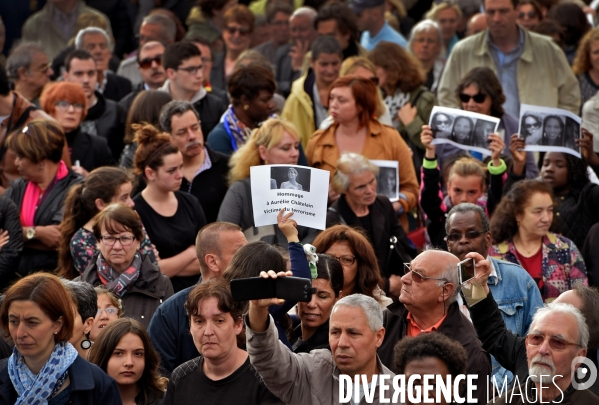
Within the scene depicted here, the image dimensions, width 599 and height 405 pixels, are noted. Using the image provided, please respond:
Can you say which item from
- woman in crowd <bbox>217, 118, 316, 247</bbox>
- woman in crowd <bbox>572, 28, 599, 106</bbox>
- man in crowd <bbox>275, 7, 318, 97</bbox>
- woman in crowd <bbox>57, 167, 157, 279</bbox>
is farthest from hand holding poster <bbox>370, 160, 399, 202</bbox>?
man in crowd <bbox>275, 7, 318, 97</bbox>

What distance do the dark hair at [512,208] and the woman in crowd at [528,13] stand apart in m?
5.17

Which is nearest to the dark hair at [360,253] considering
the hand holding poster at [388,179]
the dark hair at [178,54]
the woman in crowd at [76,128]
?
the hand holding poster at [388,179]

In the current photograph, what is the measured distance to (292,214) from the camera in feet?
23.0

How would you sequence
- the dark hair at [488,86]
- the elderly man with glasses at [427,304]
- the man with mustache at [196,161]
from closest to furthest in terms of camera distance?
the elderly man with glasses at [427,304] < the man with mustache at [196,161] < the dark hair at [488,86]

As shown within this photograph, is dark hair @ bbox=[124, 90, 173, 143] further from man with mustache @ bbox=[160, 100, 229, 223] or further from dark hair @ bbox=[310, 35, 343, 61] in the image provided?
dark hair @ bbox=[310, 35, 343, 61]

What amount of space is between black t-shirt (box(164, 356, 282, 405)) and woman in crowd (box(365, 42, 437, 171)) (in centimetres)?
546

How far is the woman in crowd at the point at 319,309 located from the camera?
23.4 feet

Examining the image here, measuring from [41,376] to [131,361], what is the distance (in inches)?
26.7

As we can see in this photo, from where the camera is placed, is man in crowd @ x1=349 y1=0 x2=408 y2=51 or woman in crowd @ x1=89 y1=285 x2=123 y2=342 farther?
man in crowd @ x1=349 y1=0 x2=408 y2=51

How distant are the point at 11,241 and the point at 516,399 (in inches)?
168

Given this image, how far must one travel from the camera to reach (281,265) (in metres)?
5.89

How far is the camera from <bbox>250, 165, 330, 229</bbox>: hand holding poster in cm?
704

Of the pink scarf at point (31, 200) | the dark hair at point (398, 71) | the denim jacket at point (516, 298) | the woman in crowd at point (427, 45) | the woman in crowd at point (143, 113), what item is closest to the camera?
the denim jacket at point (516, 298)

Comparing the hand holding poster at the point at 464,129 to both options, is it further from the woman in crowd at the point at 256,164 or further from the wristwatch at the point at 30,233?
the wristwatch at the point at 30,233
